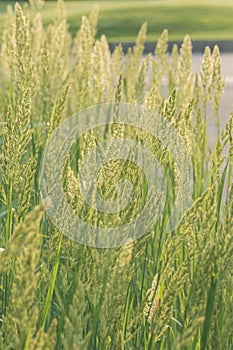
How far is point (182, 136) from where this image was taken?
1691mm

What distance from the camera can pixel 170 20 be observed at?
20.7 m

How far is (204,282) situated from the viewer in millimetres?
1234

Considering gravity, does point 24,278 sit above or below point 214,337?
above

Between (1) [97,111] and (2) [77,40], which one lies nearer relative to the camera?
(1) [97,111]

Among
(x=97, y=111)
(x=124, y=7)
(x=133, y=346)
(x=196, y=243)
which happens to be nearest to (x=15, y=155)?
(x=196, y=243)

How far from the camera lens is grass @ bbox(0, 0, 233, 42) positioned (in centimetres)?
1955

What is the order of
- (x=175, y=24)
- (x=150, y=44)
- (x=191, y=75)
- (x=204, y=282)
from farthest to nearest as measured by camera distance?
(x=175, y=24) → (x=150, y=44) → (x=191, y=75) → (x=204, y=282)

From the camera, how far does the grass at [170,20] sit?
19.5m

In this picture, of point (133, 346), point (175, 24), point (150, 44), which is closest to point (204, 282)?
point (133, 346)

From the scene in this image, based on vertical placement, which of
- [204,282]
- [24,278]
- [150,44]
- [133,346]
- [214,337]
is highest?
[24,278]

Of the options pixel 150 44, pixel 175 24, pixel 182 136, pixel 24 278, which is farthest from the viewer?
pixel 175 24

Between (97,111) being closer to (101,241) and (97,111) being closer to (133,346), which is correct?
(133,346)

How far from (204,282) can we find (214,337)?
21cm

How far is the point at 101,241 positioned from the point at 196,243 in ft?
0.59
